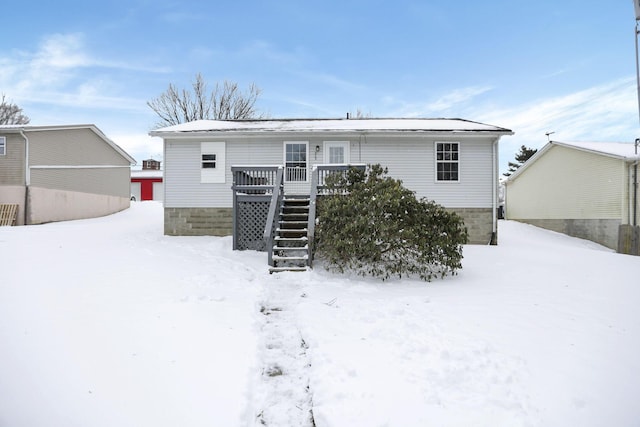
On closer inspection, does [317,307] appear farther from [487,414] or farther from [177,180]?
[177,180]

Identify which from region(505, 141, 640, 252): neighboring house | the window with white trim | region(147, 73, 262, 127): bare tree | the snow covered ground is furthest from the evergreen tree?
the snow covered ground

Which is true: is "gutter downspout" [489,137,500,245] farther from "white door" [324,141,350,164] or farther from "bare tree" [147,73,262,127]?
"bare tree" [147,73,262,127]

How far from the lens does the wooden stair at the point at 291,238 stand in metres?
7.71

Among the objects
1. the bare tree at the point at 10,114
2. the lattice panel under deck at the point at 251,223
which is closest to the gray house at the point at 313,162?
the lattice panel under deck at the point at 251,223

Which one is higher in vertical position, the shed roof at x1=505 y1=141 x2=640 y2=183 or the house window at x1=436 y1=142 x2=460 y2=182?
the shed roof at x1=505 y1=141 x2=640 y2=183

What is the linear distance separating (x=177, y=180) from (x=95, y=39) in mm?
5251

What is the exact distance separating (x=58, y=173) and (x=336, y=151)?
1359 cm

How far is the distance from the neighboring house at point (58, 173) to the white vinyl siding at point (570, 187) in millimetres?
22353

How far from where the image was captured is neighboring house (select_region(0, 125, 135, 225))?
619 inches

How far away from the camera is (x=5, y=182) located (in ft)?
51.7

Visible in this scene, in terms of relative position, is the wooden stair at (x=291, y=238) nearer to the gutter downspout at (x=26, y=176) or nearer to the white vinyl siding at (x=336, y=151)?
the white vinyl siding at (x=336, y=151)

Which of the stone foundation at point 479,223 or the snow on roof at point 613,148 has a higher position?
the snow on roof at point 613,148

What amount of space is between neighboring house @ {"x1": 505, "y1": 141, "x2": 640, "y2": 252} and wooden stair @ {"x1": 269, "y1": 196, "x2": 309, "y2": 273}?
37.9ft

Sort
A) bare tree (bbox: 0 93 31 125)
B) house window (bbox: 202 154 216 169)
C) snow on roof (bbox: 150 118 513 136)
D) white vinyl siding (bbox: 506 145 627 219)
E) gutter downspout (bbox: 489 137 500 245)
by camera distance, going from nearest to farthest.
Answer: snow on roof (bbox: 150 118 513 136), gutter downspout (bbox: 489 137 500 245), house window (bbox: 202 154 216 169), white vinyl siding (bbox: 506 145 627 219), bare tree (bbox: 0 93 31 125)
